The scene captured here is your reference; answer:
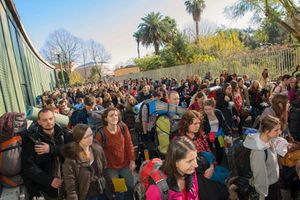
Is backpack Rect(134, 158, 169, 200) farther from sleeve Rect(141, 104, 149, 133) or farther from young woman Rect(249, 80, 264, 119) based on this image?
young woman Rect(249, 80, 264, 119)

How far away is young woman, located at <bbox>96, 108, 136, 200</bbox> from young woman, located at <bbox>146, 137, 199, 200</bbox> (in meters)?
1.96

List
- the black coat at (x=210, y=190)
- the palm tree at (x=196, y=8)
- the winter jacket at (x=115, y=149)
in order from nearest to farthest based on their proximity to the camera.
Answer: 1. the black coat at (x=210, y=190)
2. the winter jacket at (x=115, y=149)
3. the palm tree at (x=196, y=8)

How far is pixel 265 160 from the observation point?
145 inches

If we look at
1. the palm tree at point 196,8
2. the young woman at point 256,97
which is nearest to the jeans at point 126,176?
the young woman at point 256,97

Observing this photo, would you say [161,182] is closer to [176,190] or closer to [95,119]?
[176,190]

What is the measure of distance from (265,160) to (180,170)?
1530 mm

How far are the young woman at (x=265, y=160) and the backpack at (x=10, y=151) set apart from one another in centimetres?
274

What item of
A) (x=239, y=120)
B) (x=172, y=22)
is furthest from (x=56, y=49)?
(x=239, y=120)

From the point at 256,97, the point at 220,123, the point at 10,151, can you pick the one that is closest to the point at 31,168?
the point at 10,151

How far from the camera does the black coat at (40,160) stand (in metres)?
3.45

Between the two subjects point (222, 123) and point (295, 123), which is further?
point (222, 123)

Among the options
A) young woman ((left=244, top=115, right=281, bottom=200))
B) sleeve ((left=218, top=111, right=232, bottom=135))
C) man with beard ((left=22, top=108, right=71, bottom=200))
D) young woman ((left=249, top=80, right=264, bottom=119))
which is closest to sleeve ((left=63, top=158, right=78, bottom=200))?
man with beard ((left=22, top=108, right=71, bottom=200))

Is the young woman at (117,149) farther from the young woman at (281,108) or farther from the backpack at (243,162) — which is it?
the young woman at (281,108)

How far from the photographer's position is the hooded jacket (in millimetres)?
3584
